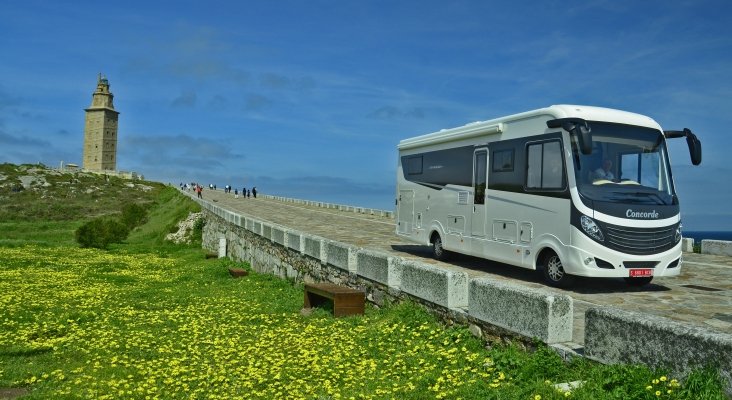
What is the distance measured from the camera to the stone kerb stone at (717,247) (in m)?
17.0

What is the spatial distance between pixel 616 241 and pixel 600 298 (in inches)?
40.7

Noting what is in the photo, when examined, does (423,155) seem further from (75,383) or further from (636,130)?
(75,383)

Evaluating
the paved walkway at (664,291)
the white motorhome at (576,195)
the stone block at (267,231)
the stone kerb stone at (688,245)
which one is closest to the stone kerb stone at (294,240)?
the stone block at (267,231)

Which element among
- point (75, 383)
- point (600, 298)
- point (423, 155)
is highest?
point (423, 155)

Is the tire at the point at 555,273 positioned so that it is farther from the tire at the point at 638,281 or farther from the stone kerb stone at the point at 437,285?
the stone kerb stone at the point at 437,285

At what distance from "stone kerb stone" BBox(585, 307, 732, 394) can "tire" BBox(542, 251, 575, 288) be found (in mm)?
4955

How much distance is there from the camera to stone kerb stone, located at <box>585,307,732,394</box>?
14.9 ft

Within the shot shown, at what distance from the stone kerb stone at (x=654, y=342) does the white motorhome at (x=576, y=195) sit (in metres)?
4.66

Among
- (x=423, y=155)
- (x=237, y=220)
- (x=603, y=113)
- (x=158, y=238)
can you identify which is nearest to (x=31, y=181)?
(x=158, y=238)

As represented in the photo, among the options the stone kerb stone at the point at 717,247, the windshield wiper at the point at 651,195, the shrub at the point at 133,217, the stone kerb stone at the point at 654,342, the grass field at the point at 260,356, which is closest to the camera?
the stone kerb stone at the point at 654,342

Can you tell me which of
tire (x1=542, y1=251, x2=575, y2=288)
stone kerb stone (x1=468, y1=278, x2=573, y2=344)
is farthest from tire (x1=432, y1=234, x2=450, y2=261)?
stone kerb stone (x1=468, y1=278, x2=573, y2=344)

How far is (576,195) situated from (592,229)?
2.02ft

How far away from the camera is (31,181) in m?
83.0

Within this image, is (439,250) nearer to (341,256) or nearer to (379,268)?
(341,256)
